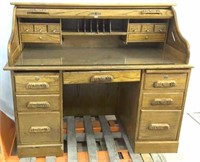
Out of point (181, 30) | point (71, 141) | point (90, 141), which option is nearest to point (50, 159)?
point (71, 141)

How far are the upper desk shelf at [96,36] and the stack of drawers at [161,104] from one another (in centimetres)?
10

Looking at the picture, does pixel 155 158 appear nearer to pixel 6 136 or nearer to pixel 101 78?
pixel 101 78

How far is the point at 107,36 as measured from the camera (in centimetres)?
204

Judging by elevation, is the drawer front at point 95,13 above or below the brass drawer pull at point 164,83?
above

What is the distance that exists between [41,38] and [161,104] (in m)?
0.98

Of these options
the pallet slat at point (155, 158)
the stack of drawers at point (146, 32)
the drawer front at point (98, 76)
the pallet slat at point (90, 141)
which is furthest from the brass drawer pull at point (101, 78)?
the pallet slat at point (155, 158)

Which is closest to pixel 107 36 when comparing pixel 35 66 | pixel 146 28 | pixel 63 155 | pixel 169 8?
pixel 146 28

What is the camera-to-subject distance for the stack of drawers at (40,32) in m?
1.82

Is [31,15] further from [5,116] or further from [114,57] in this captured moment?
[5,116]

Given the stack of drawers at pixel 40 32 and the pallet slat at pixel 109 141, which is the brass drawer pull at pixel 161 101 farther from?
the stack of drawers at pixel 40 32

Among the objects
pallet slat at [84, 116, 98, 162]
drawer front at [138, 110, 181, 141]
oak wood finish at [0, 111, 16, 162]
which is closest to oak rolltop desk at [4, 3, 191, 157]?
drawer front at [138, 110, 181, 141]

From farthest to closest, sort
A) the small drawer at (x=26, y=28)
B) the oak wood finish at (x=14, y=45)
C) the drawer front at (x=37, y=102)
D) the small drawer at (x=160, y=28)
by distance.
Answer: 1. the small drawer at (x=160, y=28)
2. the small drawer at (x=26, y=28)
3. the drawer front at (x=37, y=102)
4. the oak wood finish at (x=14, y=45)

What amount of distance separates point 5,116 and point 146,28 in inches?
51.9

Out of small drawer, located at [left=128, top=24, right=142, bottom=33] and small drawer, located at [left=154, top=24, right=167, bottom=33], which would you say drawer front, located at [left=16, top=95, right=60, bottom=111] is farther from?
small drawer, located at [left=154, top=24, right=167, bottom=33]
